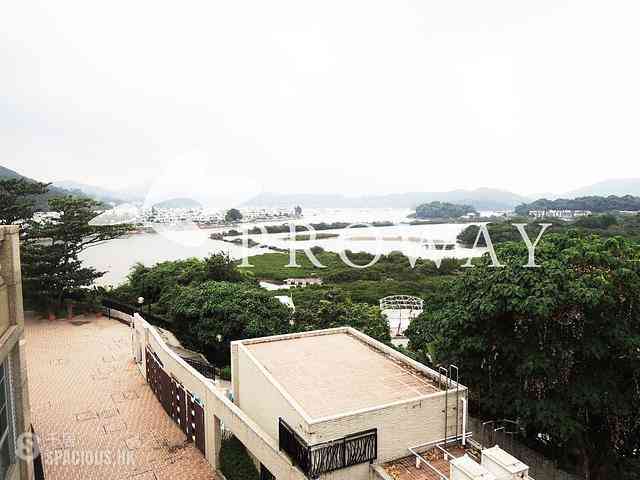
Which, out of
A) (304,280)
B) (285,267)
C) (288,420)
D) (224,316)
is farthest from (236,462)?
(285,267)

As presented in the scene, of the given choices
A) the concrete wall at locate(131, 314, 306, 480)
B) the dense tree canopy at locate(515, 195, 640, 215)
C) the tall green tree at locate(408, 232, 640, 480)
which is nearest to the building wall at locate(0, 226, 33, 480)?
the concrete wall at locate(131, 314, 306, 480)

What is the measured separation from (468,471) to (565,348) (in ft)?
13.2

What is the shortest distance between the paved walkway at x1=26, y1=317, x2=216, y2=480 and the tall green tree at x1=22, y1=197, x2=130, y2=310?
2.99 meters

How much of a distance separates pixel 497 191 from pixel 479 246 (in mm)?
140200

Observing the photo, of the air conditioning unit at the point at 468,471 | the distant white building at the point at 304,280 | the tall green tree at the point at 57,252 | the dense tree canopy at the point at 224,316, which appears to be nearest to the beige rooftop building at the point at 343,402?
the air conditioning unit at the point at 468,471

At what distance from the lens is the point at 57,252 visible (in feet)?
53.8

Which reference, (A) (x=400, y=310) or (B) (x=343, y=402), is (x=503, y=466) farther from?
(A) (x=400, y=310)

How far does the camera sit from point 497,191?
184m

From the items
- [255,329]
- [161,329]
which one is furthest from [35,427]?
[161,329]

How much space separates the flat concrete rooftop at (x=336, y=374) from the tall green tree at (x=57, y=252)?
1134cm

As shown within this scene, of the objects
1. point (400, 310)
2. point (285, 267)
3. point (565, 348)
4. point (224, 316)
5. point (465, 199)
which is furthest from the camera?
point (465, 199)

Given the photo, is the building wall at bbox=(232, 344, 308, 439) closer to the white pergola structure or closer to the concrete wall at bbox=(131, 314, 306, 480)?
the concrete wall at bbox=(131, 314, 306, 480)

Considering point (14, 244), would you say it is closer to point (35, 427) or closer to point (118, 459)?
point (118, 459)

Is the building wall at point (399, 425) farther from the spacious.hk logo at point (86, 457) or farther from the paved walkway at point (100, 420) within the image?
the spacious.hk logo at point (86, 457)
